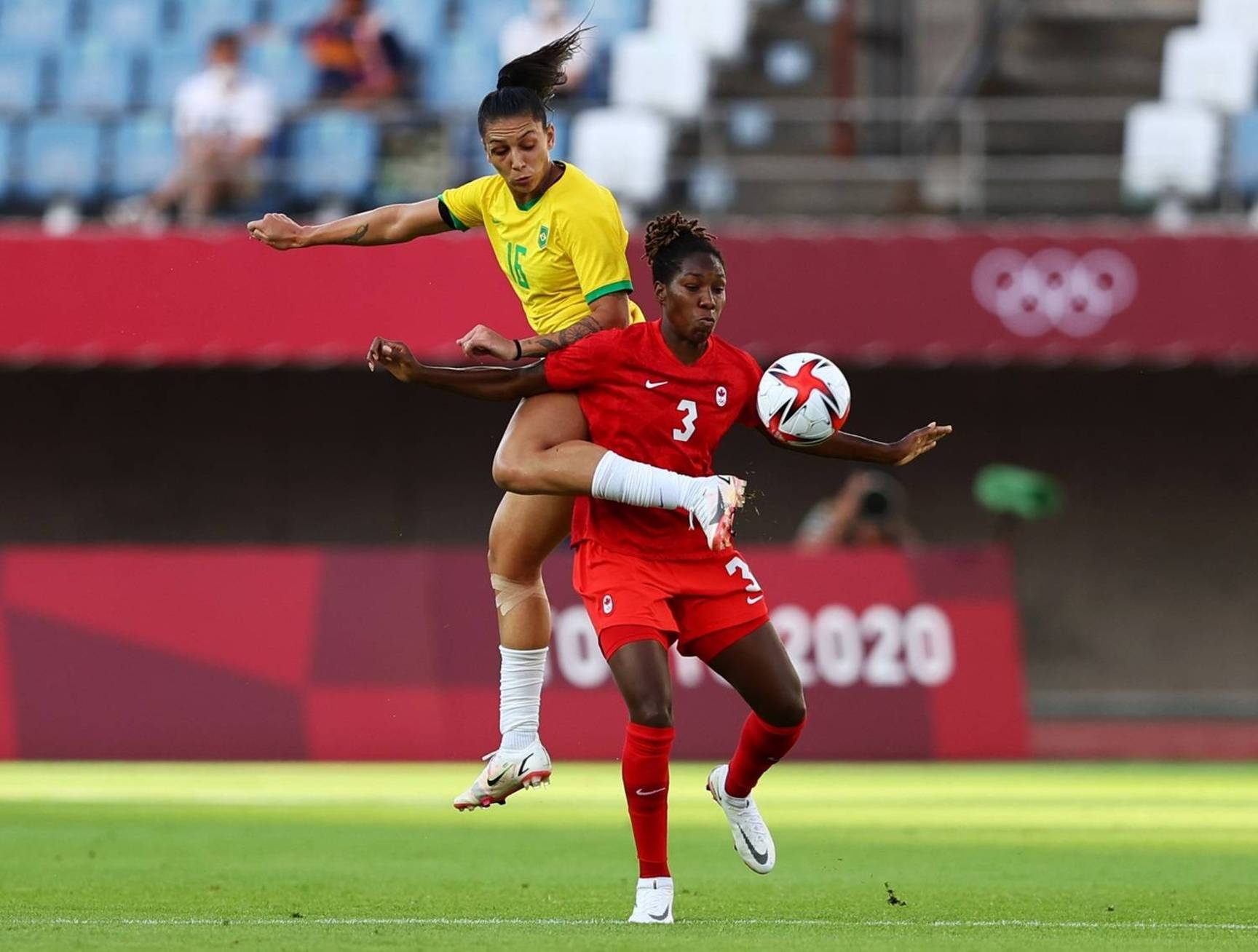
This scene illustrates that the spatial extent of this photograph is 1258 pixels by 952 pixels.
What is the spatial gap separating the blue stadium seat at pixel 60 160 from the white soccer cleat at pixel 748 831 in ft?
41.5

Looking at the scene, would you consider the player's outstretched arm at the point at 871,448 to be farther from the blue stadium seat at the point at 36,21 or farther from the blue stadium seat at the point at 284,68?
the blue stadium seat at the point at 36,21

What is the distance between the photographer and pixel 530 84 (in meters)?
8.39

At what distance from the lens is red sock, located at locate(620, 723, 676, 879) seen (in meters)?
7.77

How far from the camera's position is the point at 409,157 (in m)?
18.8

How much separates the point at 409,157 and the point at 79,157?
2.98 m

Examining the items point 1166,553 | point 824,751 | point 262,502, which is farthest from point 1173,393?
point 262,502

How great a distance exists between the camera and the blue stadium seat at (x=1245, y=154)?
19047mm

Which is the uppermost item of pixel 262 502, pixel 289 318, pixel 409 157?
pixel 409 157

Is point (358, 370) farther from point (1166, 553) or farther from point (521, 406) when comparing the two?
point (521, 406)

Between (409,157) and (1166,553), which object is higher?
(409,157)

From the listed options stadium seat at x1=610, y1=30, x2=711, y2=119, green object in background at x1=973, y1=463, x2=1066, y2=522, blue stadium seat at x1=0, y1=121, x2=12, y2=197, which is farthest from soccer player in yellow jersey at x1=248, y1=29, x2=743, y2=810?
blue stadium seat at x1=0, y1=121, x2=12, y2=197

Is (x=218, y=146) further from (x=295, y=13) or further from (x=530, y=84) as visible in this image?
(x=530, y=84)

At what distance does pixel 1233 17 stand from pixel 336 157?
27.1 feet

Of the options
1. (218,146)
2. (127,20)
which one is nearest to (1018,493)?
(218,146)
